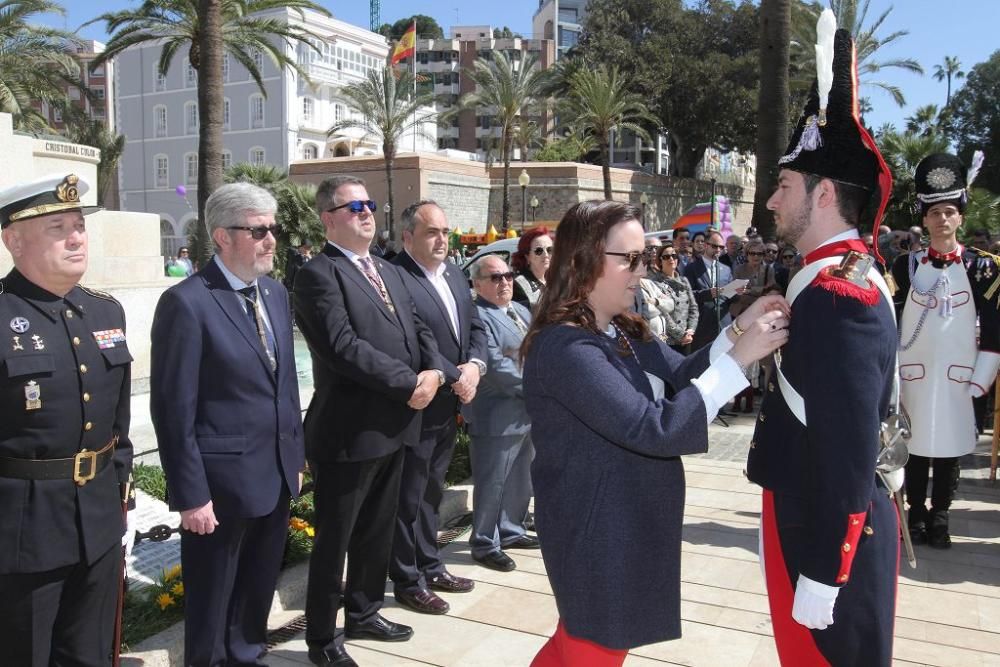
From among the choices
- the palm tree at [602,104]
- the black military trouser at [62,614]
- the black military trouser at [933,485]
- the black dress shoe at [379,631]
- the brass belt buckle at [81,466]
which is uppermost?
the palm tree at [602,104]

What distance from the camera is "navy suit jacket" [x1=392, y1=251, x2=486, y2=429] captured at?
15.0ft

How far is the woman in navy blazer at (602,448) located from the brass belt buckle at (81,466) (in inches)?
60.5

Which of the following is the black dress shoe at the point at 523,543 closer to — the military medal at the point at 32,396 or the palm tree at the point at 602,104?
the military medal at the point at 32,396

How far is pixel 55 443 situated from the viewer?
2.77 m

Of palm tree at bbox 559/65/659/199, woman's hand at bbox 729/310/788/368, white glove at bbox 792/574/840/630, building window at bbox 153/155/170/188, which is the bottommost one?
white glove at bbox 792/574/840/630

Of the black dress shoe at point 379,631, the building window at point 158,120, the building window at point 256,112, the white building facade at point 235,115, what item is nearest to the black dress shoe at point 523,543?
the black dress shoe at point 379,631

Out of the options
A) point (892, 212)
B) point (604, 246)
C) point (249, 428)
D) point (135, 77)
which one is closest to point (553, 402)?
point (604, 246)

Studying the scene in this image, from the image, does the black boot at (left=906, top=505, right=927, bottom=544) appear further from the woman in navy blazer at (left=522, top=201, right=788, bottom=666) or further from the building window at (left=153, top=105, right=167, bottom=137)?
the building window at (left=153, top=105, right=167, bottom=137)

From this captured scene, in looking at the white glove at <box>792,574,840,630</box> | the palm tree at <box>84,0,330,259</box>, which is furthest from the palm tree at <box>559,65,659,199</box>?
the white glove at <box>792,574,840,630</box>

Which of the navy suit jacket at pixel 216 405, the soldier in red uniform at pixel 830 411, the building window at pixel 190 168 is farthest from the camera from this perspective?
the building window at pixel 190 168

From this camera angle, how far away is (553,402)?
93.8 inches

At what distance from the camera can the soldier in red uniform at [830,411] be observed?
2.14m

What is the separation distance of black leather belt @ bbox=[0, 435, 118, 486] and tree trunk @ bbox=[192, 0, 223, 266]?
11.1m

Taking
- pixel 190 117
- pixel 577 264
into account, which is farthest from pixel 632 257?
pixel 190 117
